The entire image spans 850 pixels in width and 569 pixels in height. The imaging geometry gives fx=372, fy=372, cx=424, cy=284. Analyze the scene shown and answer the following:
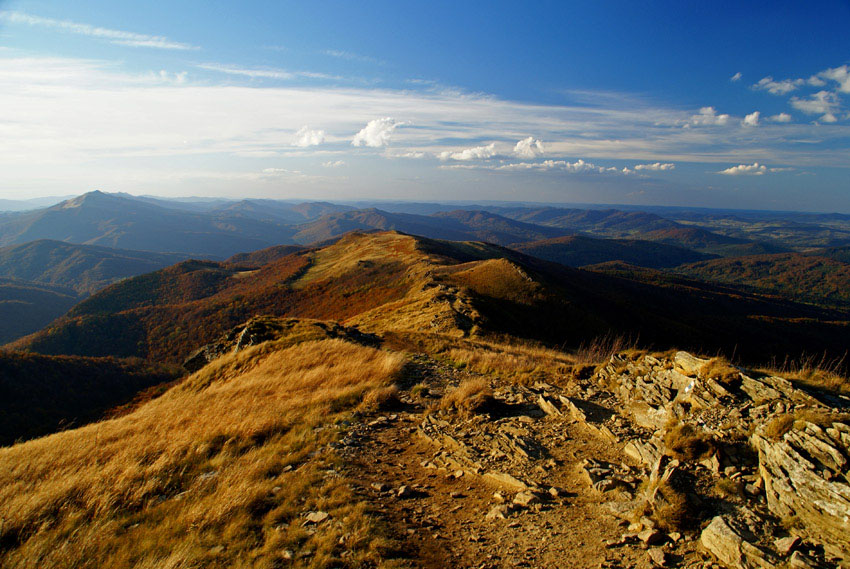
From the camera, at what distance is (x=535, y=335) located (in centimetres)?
2873

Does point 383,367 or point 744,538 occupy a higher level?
point 744,538

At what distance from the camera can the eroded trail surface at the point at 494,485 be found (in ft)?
15.4

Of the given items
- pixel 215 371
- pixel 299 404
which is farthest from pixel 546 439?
pixel 215 371

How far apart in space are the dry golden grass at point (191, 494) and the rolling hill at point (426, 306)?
15.8 metres

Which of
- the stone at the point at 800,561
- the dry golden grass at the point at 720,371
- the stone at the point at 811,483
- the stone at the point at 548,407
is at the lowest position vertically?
the stone at the point at 548,407

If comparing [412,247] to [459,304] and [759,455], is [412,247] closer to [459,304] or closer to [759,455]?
[459,304]

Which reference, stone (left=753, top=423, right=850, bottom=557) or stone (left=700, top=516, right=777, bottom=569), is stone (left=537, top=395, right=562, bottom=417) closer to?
stone (left=753, top=423, right=850, bottom=557)

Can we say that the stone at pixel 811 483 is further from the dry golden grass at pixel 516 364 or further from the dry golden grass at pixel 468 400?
the dry golden grass at pixel 516 364

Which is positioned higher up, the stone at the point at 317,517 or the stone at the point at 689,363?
the stone at the point at 689,363

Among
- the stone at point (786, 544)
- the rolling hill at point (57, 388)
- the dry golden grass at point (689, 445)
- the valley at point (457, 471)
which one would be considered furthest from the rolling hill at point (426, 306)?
the rolling hill at point (57, 388)

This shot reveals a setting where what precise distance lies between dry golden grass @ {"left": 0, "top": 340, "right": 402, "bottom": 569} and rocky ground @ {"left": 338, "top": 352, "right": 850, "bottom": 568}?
808 mm

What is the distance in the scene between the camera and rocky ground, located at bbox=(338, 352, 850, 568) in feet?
14.6

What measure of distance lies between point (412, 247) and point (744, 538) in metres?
79.6

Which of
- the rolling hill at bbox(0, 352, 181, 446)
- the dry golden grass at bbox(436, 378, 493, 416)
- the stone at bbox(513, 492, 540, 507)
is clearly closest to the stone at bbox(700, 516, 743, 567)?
the stone at bbox(513, 492, 540, 507)
